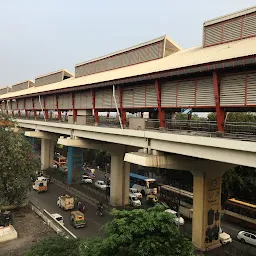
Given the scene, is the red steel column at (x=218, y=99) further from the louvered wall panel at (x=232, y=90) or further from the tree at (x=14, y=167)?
the tree at (x=14, y=167)

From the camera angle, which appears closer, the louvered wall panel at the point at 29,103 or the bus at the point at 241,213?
the bus at the point at 241,213

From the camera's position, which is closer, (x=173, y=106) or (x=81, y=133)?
(x=173, y=106)

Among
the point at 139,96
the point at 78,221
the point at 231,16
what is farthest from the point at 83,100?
the point at 231,16

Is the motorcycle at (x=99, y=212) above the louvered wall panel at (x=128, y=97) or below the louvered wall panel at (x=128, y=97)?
below

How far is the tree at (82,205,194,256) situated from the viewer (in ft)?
37.2

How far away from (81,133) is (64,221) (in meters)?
10.4

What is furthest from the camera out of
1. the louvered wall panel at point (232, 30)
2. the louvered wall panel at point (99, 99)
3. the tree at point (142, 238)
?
the louvered wall panel at point (99, 99)

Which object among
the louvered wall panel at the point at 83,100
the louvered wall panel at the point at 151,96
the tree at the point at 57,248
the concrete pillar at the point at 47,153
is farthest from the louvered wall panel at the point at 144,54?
the concrete pillar at the point at 47,153

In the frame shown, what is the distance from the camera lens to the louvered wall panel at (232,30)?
68.2ft

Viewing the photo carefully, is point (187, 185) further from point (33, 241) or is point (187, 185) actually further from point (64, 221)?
point (33, 241)

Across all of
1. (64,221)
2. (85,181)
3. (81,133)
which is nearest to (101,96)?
(81,133)

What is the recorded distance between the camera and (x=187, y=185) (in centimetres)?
4709

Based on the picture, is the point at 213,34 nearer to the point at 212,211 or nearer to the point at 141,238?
the point at 212,211

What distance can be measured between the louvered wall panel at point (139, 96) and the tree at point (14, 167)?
1218 cm
